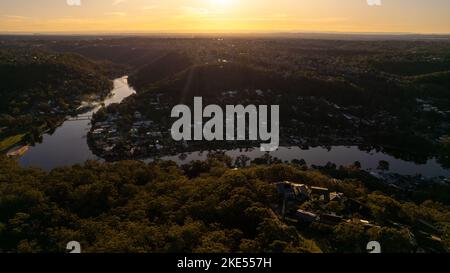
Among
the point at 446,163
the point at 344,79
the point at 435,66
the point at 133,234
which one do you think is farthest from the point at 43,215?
the point at 435,66

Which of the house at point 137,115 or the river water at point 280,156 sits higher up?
the house at point 137,115

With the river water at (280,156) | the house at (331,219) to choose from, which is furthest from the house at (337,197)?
the river water at (280,156)

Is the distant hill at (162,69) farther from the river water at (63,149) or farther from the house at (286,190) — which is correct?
the house at (286,190)

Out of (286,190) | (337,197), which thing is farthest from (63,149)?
(337,197)

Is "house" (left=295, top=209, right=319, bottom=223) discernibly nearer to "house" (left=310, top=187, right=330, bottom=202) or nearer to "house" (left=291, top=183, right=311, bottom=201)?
"house" (left=291, top=183, right=311, bottom=201)

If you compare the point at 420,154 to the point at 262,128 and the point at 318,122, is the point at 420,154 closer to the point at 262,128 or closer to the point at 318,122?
the point at 318,122

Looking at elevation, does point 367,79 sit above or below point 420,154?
above

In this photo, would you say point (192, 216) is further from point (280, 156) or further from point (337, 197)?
point (280, 156)

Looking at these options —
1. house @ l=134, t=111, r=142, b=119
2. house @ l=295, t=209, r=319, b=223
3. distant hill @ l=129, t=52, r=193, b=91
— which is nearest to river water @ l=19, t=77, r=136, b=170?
house @ l=134, t=111, r=142, b=119
